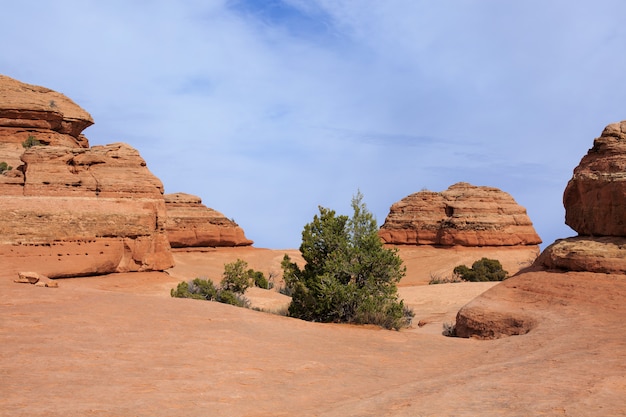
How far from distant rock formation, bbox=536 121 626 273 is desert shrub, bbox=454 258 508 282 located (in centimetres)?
1645

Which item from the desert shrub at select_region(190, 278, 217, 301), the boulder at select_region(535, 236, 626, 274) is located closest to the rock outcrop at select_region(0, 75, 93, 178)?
the desert shrub at select_region(190, 278, 217, 301)

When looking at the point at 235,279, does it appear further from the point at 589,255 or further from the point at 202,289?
the point at 589,255

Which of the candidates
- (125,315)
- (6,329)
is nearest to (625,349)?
(125,315)

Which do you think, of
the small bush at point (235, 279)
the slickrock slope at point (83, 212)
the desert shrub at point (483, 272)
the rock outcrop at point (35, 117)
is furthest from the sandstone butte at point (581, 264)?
the rock outcrop at point (35, 117)

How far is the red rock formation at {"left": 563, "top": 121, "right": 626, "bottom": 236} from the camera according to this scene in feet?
47.2

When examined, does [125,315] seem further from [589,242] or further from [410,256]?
[410,256]

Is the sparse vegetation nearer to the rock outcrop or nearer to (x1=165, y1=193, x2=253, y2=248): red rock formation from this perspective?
the rock outcrop

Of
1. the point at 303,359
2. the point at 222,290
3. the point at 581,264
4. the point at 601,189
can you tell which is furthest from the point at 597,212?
the point at 222,290

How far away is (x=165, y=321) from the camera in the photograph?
9.91 metres

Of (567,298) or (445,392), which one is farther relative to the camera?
(567,298)

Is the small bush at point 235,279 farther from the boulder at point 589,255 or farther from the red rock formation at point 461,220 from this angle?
the red rock formation at point 461,220

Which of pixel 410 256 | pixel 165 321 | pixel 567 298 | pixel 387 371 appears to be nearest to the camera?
pixel 387 371

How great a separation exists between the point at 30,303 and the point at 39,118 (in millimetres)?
25741

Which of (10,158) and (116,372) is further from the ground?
(10,158)
